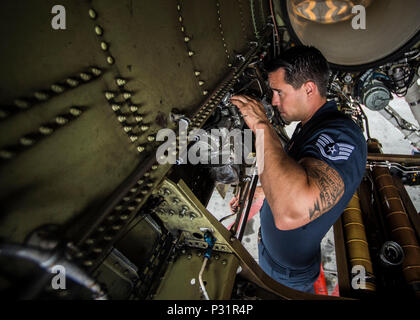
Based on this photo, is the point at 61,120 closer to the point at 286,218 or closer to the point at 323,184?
the point at 286,218

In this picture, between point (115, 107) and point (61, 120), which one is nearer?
point (61, 120)

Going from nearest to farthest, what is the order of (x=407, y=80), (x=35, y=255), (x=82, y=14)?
(x=35, y=255)
(x=82, y=14)
(x=407, y=80)

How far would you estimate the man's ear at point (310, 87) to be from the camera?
1598mm

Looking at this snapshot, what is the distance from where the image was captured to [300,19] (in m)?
2.97

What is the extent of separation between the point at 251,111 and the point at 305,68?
60 cm

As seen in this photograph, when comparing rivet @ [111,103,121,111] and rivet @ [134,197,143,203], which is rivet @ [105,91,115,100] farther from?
rivet @ [134,197,143,203]

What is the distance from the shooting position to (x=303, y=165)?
45.3 inches

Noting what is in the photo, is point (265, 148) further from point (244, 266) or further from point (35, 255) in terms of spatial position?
point (35, 255)

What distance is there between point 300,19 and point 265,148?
2.84 m

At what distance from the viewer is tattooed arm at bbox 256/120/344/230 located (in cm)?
102

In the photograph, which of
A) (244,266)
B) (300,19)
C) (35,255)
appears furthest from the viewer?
(300,19)

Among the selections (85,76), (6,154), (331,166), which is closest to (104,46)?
(85,76)

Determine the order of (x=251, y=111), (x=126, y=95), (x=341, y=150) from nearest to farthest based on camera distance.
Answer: (x=126, y=95), (x=341, y=150), (x=251, y=111)
